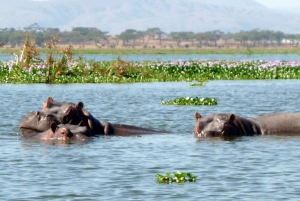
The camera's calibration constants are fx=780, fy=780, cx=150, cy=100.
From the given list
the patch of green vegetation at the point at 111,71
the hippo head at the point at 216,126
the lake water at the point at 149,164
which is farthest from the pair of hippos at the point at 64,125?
the patch of green vegetation at the point at 111,71

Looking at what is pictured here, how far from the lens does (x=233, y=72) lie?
1535 inches

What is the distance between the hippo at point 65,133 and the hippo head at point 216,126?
2191 mm

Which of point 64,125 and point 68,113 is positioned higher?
point 68,113

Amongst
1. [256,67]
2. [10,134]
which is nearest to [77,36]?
[256,67]

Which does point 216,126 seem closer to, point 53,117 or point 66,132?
point 66,132

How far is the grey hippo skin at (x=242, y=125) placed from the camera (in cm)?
1510

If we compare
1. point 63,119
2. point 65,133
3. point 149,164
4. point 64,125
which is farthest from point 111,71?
point 149,164

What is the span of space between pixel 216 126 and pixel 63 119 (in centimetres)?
296

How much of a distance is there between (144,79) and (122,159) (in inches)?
945

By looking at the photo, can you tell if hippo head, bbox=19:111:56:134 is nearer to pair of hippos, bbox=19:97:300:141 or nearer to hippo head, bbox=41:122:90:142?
pair of hippos, bbox=19:97:300:141

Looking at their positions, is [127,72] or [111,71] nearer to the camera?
[111,71]

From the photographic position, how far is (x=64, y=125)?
1459 cm

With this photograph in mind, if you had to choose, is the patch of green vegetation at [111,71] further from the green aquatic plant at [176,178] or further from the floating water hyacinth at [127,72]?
the green aquatic plant at [176,178]

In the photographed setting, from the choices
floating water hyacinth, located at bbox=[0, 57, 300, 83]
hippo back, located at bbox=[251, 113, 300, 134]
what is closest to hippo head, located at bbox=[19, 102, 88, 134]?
hippo back, located at bbox=[251, 113, 300, 134]
